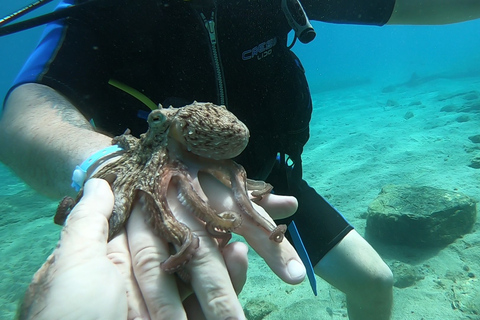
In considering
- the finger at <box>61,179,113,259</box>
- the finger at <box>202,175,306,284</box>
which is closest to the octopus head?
the finger at <box>202,175,306,284</box>

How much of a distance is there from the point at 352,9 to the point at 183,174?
3.37 m

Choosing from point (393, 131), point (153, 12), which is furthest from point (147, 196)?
point (393, 131)

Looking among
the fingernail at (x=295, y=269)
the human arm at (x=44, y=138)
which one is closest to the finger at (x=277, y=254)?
the fingernail at (x=295, y=269)

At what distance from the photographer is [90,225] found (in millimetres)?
1089

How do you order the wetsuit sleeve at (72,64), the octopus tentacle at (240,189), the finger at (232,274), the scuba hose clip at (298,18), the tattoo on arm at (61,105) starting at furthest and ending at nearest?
the scuba hose clip at (298,18)
the wetsuit sleeve at (72,64)
the tattoo on arm at (61,105)
the octopus tentacle at (240,189)
the finger at (232,274)

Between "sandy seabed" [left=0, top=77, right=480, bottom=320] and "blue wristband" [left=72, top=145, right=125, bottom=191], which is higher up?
"blue wristband" [left=72, top=145, right=125, bottom=191]

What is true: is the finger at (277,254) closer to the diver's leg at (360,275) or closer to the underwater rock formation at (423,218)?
the diver's leg at (360,275)

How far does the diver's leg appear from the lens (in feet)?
11.3

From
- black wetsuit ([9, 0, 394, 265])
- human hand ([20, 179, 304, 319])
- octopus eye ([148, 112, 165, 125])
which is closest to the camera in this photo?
human hand ([20, 179, 304, 319])

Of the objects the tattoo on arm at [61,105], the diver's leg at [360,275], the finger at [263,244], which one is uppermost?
the tattoo on arm at [61,105]

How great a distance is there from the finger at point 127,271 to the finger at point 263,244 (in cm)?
41

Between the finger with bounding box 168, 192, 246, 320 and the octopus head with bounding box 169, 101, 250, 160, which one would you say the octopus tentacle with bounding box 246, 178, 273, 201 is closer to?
the octopus head with bounding box 169, 101, 250, 160

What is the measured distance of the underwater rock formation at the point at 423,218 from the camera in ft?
18.1

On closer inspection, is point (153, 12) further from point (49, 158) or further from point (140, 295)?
point (140, 295)
